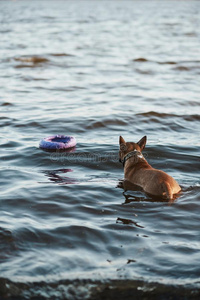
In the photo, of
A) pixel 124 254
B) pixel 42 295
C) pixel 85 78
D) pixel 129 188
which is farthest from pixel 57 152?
pixel 85 78

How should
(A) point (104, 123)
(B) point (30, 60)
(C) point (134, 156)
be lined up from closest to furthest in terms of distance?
(C) point (134, 156) → (A) point (104, 123) → (B) point (30, 60)

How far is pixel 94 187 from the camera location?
29.1ft

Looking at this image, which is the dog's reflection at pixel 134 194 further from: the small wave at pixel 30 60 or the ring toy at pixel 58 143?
the small wave at pixel 30 60

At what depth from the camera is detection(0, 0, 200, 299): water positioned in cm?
572

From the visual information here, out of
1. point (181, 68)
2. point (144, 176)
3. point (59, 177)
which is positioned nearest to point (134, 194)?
point (144, 176)

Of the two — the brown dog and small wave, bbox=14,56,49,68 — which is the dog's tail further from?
small wave, bbox=14,56,49,68

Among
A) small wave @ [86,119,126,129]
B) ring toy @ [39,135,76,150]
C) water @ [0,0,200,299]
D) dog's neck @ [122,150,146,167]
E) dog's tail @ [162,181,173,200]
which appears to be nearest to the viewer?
water @ [0,0,200,299]

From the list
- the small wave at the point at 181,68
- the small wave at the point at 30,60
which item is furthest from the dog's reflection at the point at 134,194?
the small wave at the point at 30,60

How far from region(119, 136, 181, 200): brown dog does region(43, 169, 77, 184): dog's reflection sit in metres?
1.12

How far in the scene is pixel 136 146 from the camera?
373 inches

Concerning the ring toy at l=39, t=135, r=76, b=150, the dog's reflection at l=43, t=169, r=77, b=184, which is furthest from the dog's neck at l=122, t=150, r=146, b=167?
the ring toy at l=39, t=135, r=76, b=150

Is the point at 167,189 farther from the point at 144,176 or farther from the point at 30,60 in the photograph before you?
the point at 30,60

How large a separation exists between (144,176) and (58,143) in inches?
123

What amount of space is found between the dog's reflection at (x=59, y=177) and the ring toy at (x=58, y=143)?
1.19 metres
